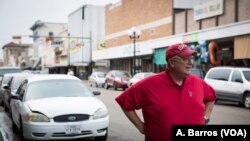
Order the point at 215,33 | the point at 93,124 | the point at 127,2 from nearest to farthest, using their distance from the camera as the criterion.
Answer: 1. the point at 93,124
2. the point at 215,33
3. the point at 127,2

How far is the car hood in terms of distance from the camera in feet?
30.2

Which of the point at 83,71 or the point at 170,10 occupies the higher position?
the point at 170,10

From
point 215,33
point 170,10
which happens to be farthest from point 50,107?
point 170,10

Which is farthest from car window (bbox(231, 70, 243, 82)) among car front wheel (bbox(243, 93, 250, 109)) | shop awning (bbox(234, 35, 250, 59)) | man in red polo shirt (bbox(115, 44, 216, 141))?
man in red polo shirt (bbox(115, 44, 216, 141))

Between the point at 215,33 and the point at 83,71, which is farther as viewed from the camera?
the point at 83,71

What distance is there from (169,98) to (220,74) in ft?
58.0

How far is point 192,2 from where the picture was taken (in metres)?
43.3

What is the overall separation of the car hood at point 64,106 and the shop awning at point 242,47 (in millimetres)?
18663

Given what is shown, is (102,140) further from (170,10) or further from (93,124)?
(170,10)

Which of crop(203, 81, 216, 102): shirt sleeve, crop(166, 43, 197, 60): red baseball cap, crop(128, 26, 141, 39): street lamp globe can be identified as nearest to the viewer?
crop(166, 43, 197, 60): red baseball cap

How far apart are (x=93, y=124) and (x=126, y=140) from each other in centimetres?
131

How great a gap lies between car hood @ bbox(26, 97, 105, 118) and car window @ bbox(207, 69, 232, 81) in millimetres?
11734

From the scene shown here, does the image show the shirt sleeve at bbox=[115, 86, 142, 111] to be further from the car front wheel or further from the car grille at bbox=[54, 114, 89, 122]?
the car front wheel

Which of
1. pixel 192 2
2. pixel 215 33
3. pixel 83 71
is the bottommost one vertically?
pixel 83 71
